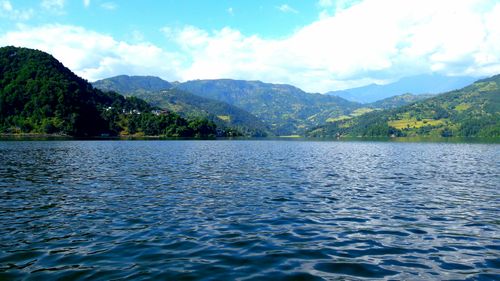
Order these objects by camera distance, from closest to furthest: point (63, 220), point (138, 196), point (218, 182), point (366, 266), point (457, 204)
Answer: point (366, 266), point (63, 220), point (457, 204), point (138, 196), point (218, 182)

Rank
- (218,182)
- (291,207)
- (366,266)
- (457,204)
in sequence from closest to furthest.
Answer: (366,266) < (291,207) < (457,204) < (218,182)

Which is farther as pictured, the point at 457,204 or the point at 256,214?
the point at 457,204

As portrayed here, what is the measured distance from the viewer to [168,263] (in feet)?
52.0

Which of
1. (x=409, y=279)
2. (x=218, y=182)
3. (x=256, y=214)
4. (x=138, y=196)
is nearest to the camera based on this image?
(x=409, y=279)

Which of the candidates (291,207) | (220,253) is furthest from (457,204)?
(220,253)

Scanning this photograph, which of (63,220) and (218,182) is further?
(218,182)

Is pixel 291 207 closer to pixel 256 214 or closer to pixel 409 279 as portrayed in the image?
pixel 256 214

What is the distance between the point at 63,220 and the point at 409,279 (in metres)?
20.7

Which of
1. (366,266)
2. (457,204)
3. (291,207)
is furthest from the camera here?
(457,204)

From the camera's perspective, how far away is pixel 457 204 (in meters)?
30.4

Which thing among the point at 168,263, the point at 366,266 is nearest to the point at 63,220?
the point at 168,263

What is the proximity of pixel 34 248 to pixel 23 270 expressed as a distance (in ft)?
10.3

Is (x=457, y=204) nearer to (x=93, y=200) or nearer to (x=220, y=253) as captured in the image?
(x=220, y=253)

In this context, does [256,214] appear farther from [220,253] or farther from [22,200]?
[22,200]
